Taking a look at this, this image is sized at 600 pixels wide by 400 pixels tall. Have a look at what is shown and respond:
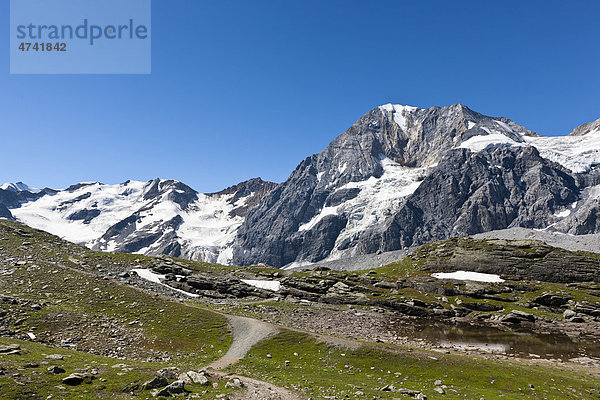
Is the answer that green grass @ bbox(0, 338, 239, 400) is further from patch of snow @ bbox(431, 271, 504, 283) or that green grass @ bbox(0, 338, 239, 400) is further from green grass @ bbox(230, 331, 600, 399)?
patch of snow @ bbox(431, 271, 504, 283)

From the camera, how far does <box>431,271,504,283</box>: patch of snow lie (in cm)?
9856

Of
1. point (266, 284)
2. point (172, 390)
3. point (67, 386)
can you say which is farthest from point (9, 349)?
point (266, 284)

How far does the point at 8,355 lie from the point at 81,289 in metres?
31.9

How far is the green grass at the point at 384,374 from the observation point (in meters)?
25.7

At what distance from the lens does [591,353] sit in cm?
4941

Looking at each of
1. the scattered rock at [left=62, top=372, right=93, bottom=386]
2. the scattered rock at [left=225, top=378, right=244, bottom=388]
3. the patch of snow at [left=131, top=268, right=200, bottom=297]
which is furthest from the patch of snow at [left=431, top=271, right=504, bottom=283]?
the scattered rock at [left=62, top=372, right=93, bottom=386]

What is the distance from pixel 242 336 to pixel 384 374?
18672mm

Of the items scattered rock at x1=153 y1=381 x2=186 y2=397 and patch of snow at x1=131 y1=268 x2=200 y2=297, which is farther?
patch of snow at x1=131 y1=268 x2=200 y2=297

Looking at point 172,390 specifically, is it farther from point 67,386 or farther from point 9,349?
point 9,349

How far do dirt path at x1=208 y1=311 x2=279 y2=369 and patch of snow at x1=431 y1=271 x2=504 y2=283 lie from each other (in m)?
76.8

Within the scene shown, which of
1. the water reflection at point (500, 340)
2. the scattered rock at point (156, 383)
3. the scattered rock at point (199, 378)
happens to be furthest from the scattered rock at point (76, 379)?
the water reflection at point (500, 340)

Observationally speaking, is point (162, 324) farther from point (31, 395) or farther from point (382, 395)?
point (382, 395)

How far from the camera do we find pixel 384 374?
30.7 meters

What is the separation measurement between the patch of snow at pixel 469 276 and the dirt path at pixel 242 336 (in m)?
76.8
